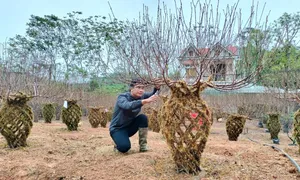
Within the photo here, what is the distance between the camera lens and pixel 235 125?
8125mm

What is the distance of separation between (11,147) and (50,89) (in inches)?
402

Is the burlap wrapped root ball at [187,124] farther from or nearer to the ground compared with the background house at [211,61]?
nearer to the ground

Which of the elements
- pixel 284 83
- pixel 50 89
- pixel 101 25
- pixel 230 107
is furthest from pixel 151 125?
pixel 101 25

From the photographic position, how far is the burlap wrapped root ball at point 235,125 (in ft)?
26.5

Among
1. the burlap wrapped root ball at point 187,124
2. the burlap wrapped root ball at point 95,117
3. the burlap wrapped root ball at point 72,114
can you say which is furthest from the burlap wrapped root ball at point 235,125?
the burlap wrapped root ball at point 95,117

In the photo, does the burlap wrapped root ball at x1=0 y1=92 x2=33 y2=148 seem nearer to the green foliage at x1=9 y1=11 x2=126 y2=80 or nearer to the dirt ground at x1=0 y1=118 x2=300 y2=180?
the dirt ground at x1=0 y1=118 x2=300 y2=180

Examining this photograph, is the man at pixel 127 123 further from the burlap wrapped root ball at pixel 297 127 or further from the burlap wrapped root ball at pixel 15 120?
the burlap wrapped root ball at pixel 297 127

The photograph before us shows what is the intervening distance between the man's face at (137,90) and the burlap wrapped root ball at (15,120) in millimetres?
2031

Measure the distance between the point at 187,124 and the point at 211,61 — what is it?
748 millimetres

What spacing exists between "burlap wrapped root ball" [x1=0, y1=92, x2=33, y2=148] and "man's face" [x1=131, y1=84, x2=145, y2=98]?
2.03 metres

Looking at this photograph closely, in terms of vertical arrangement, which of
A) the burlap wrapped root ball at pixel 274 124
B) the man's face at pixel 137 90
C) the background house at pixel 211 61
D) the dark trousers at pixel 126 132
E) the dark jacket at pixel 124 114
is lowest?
the burlap wrapped root ball at pixel 274 124

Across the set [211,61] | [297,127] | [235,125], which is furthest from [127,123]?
[235,125]

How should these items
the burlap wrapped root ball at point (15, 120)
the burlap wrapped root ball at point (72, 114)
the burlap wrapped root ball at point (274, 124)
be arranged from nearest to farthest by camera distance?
the burlap wrapped root ball at point (15, 120)
the burlap wrapped root ball at point (72, 114)
the burlap wrapped root ball at point (274, 124)

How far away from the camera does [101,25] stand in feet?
85.7
